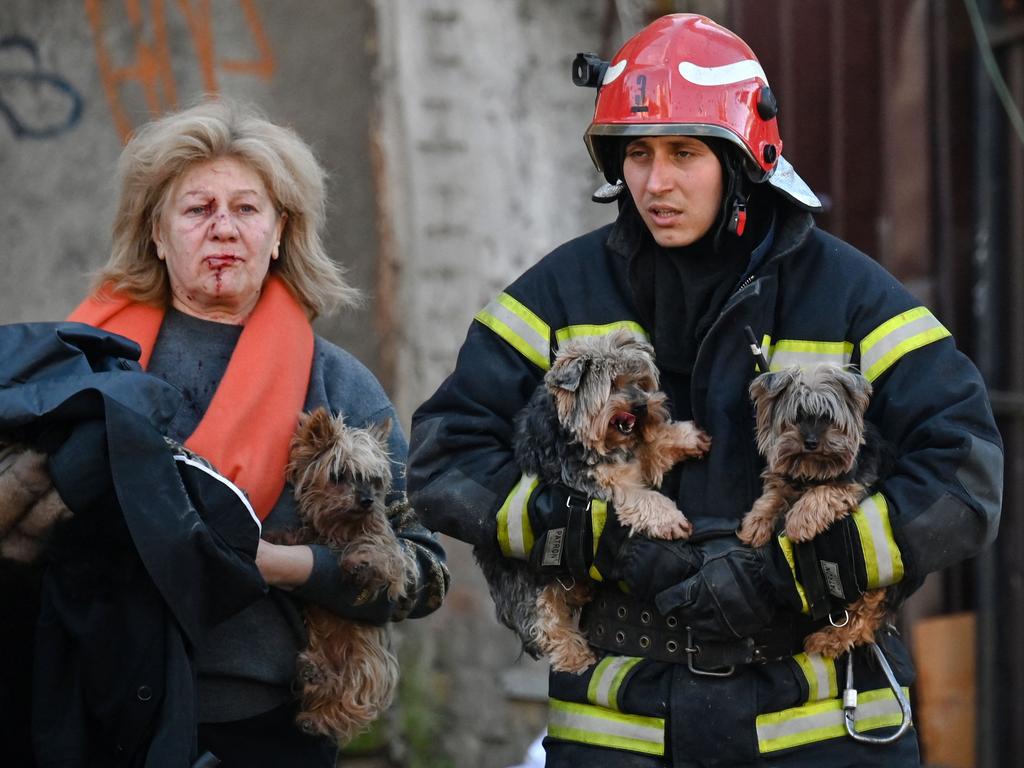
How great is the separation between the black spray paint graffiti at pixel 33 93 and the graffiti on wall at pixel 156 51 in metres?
0.18

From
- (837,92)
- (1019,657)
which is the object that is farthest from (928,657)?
(837,92)

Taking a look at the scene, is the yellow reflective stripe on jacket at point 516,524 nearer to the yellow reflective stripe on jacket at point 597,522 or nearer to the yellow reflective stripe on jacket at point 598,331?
the yellow reflective stripe on jacket at point 597,522

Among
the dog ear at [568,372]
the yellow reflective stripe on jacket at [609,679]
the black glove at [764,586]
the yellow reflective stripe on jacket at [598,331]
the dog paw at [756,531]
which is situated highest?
A: the yellow reflective stripe on jacket at [598,331]

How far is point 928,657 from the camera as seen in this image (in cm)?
611

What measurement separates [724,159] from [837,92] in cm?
297

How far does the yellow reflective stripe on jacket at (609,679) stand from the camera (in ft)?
11.2

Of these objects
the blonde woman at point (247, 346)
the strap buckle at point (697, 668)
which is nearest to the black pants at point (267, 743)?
the blonde woman at point (247, 346)

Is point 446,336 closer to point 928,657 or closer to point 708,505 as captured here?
point 928,657

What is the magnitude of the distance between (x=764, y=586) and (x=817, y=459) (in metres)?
0.31

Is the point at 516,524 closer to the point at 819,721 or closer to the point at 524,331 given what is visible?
the point at 524,331

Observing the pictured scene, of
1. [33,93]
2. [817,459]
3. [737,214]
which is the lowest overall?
[817,459]

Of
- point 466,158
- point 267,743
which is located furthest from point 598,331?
point 466,158

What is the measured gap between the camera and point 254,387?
382 cm

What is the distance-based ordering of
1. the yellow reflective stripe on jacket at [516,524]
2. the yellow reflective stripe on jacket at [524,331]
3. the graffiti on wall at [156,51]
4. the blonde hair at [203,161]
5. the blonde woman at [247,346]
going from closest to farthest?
the yellow reflective stripe on jacket at [516,524] → the yellow reflective stripe on jacket at [524,331] → the blonde woman at [247,346] → the blonde hair at [203,161] → the graffiti on wall at [156,51]
